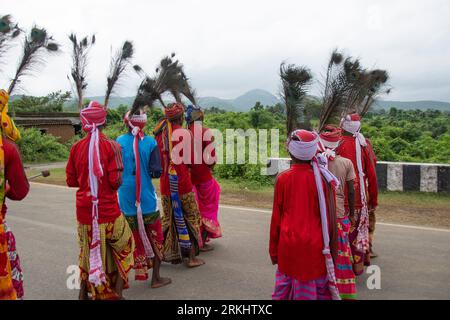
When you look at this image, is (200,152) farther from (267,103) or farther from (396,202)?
(267,103)

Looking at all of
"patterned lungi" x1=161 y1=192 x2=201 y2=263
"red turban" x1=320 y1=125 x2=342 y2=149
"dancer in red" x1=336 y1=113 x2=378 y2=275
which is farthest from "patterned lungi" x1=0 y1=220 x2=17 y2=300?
"dancer in red" x1=336 y1=113 x2=378 y2=275

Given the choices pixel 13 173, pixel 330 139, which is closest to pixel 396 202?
pixel 330 139

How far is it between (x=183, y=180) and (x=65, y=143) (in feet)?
63.4

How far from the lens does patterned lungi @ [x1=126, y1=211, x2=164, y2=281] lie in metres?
4.85

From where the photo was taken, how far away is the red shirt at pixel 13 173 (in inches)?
142

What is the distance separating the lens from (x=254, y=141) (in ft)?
46.9

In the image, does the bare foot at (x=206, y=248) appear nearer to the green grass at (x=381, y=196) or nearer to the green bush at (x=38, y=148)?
the green grass at (x=381, y=196)

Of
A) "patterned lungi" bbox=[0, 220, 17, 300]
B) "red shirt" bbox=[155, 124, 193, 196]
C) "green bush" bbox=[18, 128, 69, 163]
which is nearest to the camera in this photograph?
"patterned lungi" bbox=[0, 220, 17, 300]

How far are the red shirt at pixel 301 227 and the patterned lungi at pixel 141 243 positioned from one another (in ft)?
6.39

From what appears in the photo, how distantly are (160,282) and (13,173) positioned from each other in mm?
2024

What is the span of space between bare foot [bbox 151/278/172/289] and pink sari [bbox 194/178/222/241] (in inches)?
47.3

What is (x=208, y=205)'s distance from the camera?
238 inches

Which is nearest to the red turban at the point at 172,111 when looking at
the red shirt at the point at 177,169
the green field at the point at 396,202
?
the red shirt at the point at 177,169

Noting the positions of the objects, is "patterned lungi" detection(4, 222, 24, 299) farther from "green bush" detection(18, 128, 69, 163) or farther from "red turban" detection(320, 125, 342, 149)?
"green bush" detection(18, 128, 69, 163)
